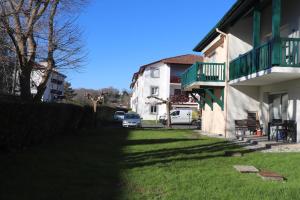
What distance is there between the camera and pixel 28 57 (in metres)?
18.4

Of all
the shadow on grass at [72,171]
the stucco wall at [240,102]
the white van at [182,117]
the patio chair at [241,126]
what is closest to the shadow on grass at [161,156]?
the shadow on grass at [72,171]

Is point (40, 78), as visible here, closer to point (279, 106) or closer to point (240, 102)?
point (240, 102)

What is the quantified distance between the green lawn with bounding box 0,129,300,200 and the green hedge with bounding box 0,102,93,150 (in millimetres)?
626

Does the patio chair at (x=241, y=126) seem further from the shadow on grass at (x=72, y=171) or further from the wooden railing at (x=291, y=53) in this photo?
the shadow on grass at (x=72, y=171)

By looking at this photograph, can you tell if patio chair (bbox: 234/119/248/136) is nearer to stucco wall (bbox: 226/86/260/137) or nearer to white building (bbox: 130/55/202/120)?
stucco wall (bbox: 226/86/260/137)

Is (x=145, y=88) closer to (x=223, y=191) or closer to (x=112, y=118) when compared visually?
(x=112, y=118)

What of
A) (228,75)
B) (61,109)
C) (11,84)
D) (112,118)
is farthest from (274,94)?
(112,118)

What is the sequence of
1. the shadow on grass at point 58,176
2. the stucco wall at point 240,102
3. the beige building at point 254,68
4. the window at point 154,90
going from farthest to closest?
the window at point 154,90 < the stucco wall at point 240,102 < the beige building at point 254,68 < the shadow on grass at point 58,176

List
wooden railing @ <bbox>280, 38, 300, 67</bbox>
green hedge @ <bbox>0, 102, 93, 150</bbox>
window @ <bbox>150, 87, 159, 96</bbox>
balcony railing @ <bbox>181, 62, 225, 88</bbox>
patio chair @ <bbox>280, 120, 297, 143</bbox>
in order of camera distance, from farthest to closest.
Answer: window @ <bbox>150, 87, 159, 96</bbox>, balcony railing @ <bbox>181, 62, 225, 88</bbox>, patio chair @ <bbox>280, 120, 297, 143</bbox>, wooden railing @ <bbox>280, 38, 300, 67</bbox>, green hedge @ <bbox>0, 102, 93, 150</bbox>

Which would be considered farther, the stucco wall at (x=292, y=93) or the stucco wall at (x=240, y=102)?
the stucco wall at (x=240, y=102)

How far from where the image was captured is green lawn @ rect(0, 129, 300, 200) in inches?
273

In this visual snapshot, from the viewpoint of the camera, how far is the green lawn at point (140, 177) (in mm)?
6941

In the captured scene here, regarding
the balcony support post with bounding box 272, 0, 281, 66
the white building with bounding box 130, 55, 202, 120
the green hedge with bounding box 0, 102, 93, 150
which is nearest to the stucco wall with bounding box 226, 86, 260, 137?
the balcony support post with bounding box 272, 0, 281, 66

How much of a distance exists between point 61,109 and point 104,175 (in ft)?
36.6
